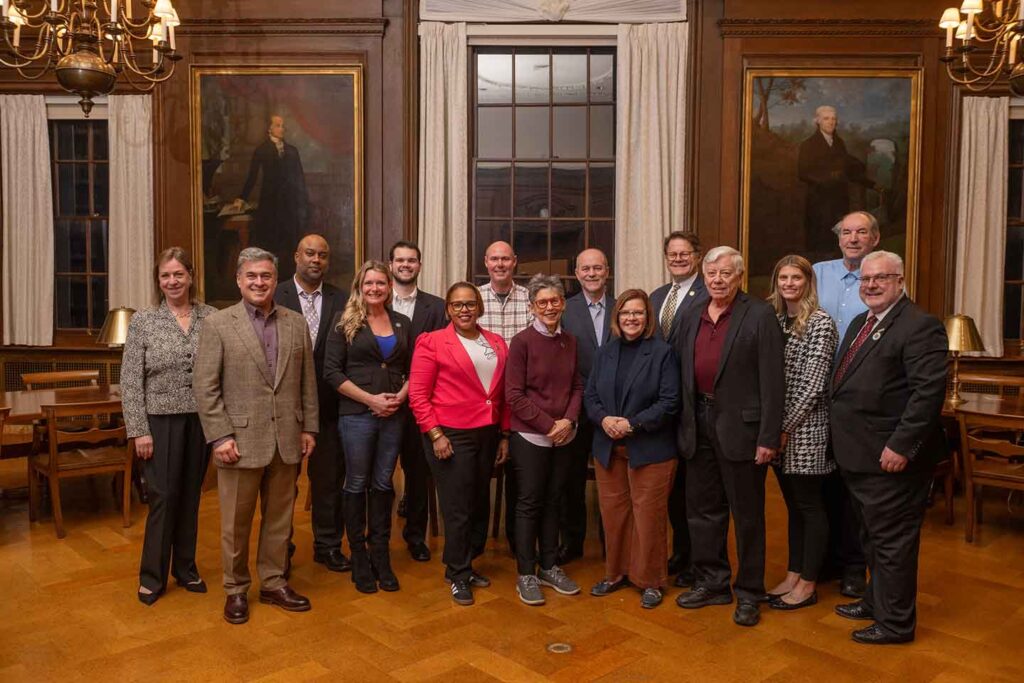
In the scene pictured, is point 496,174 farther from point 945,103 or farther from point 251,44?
point 945,103

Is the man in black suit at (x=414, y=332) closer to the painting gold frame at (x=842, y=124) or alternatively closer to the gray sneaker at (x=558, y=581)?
the gray sneaker at (x=558, y=581)

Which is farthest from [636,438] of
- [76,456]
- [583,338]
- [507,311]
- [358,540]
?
[76,456]

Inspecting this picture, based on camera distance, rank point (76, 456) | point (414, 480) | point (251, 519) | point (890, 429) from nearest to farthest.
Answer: point (890, 429) → point (251, 519) → point (414, 480) → point (76, 456)

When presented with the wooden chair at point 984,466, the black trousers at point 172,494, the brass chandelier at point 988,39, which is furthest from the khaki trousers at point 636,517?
the brass chandelier at point 988,39

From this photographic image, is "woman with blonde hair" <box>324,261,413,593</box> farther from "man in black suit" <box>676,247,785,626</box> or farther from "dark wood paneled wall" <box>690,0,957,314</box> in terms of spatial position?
"dark wood paneled wall" <box>690,0,957,314</box>

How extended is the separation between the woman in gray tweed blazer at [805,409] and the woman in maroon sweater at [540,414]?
0.96 m

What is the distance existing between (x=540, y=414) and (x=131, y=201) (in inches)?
204

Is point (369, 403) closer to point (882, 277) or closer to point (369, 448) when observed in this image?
point (369, 448)

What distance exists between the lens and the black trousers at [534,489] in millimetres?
3850

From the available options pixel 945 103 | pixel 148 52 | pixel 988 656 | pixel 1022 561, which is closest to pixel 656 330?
pixel 988 656

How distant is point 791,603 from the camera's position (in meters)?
3.75

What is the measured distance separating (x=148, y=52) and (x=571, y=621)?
20.4 ft

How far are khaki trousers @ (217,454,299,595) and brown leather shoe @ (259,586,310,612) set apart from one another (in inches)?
1.1

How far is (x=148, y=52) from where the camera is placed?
7188 mm
